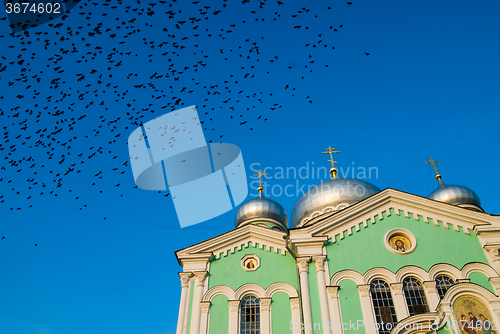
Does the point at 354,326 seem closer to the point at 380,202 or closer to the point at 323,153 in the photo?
the point at 380,202

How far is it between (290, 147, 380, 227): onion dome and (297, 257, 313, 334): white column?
7.71 meters

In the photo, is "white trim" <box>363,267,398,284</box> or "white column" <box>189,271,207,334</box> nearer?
"white trim" <box>363,267,398,284</box>

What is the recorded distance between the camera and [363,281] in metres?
13.4

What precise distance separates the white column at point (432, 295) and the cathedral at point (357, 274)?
30 millimetres

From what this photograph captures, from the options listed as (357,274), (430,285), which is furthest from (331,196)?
(430,285)

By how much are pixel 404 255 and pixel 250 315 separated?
5568mm

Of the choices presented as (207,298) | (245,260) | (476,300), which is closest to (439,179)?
(476,300)

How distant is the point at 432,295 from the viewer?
42.6 ft

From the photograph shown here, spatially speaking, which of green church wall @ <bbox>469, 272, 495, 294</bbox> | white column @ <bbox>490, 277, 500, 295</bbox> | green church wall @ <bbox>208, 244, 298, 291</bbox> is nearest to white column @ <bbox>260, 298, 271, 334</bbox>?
green church wall @ <bbox>208, 244, 298, 291</bbox>

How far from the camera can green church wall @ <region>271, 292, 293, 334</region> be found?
527 inches

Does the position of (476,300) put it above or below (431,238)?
below

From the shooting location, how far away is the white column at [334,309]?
12.5 meters

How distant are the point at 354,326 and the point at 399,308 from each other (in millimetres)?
1567

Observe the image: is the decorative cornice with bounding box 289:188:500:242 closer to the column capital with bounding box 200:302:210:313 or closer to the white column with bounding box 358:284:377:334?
the white column with bounding box 358:284:377:334
